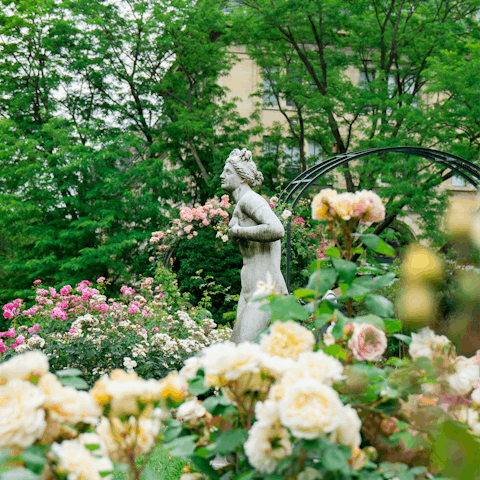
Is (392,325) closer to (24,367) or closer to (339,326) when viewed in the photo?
(339,326)

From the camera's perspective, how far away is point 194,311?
8.35 metres

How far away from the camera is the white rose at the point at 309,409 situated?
1132 mm

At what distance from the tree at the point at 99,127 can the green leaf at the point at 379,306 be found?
11.8m

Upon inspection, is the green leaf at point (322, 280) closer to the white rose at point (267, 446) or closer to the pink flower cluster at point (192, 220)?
the white rose at point (267, 446)

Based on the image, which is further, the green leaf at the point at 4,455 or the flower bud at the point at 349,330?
the flower bud at the point at 349,330

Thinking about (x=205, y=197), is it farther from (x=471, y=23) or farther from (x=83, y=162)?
(x=471, y=23)

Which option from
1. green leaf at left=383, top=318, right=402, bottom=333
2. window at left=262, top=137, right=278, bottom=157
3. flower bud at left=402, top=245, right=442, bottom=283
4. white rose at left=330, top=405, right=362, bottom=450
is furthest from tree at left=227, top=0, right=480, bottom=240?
white rose at left=330, top=405, right=362, bottom=450

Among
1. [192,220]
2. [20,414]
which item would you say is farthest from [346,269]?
[192,220]

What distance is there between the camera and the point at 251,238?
4.00 m

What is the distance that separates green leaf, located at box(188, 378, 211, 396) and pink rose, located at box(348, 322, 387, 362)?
445 mm

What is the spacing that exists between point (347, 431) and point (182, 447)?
1.41ft

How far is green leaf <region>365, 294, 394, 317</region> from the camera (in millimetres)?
1601

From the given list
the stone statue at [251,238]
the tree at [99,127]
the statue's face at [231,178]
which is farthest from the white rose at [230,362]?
the tree at [99,127]

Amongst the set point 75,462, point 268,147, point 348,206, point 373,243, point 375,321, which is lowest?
point 75,462
